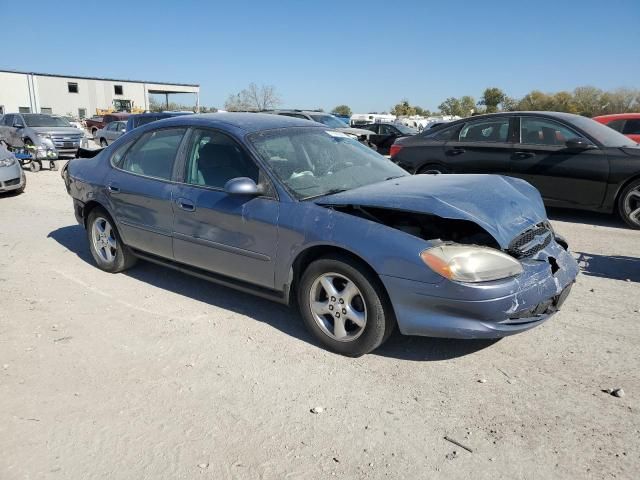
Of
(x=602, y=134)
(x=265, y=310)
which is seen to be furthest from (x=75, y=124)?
(x=265, y=310)

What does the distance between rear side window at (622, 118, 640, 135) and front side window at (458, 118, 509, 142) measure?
523 centimetres

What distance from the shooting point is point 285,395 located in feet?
10.1

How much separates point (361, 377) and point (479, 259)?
1.04 meters

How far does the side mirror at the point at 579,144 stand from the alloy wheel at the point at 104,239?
19.6ft

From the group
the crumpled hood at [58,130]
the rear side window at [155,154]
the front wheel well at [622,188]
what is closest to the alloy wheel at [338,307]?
the rear side window at [155,154]

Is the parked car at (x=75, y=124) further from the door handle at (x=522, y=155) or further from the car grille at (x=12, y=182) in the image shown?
the door handle at (x=522, y=155)

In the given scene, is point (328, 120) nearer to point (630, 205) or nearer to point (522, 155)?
point (522, 155)

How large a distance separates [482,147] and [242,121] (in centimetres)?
475

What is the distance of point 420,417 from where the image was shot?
2.83 meters

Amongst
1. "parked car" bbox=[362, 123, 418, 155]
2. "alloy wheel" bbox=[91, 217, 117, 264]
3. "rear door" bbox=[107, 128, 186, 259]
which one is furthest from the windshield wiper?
"parked car" bbox=[362, 123, 418, 155]

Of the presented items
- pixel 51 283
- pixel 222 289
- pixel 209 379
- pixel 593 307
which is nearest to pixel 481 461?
pixel 209 379

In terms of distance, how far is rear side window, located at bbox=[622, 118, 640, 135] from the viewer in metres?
11.1

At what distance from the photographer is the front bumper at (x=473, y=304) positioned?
3.03 metres

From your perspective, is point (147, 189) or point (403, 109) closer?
point (147, 189)
